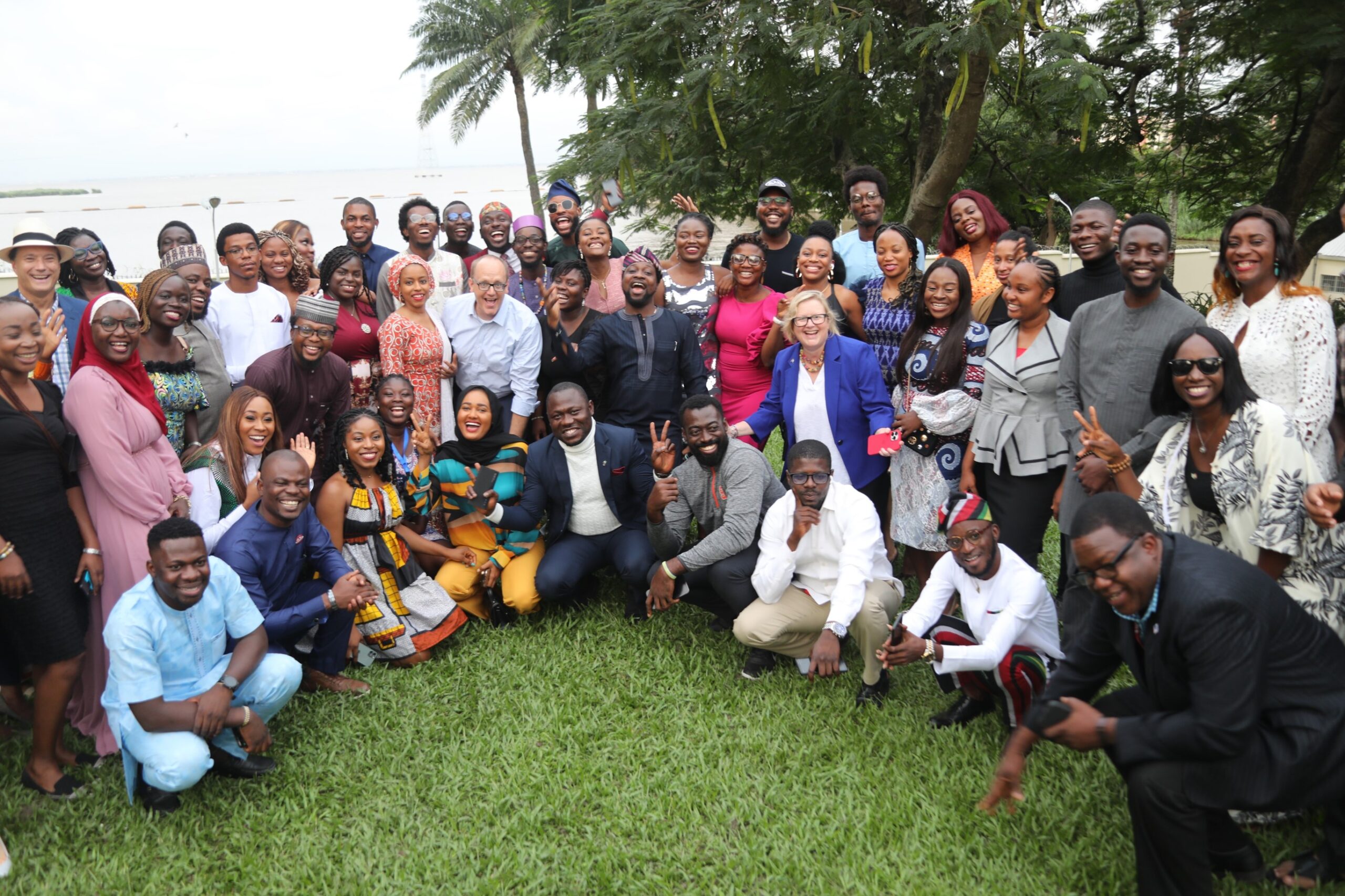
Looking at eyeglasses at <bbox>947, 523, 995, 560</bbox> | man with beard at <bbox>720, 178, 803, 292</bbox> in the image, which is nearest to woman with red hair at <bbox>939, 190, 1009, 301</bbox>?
man with beard at <bbox>720, 178, 803, 292</bbox>

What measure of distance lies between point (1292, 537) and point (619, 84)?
7136 millimetres

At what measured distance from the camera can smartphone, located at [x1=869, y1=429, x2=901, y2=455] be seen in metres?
5.32

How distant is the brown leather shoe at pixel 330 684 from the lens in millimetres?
5203

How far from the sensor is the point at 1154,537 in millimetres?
3201

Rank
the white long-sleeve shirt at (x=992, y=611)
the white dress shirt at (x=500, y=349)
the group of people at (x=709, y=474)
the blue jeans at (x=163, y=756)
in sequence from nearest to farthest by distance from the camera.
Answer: the group of people at (x=709, y=474)
the blue jeans at (x=163, y=756)
the white long-sleeve shirt at (x=992, y=611)
the white dress shirt at (x=500, y=349)

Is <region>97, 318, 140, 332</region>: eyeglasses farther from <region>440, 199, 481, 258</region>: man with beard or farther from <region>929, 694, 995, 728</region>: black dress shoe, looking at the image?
<region>929, 694, 995, 728</region>: black dress shoe

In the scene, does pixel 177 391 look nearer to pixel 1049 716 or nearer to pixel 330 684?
pixel 330 684

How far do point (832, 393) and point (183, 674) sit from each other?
11.5 feet

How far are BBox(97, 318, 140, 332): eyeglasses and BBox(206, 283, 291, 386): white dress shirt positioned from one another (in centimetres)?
117

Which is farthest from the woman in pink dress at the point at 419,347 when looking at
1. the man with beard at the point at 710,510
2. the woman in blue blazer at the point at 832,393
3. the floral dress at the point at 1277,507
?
the floral dress at the point at 1277,507

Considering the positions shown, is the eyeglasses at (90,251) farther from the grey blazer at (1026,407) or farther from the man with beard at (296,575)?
the grey blazer at (1026,407)

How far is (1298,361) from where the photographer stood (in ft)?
13.2

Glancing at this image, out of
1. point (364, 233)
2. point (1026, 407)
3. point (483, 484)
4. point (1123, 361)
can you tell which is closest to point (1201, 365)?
point (1123, 361)

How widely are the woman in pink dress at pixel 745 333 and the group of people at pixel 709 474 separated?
3cm
